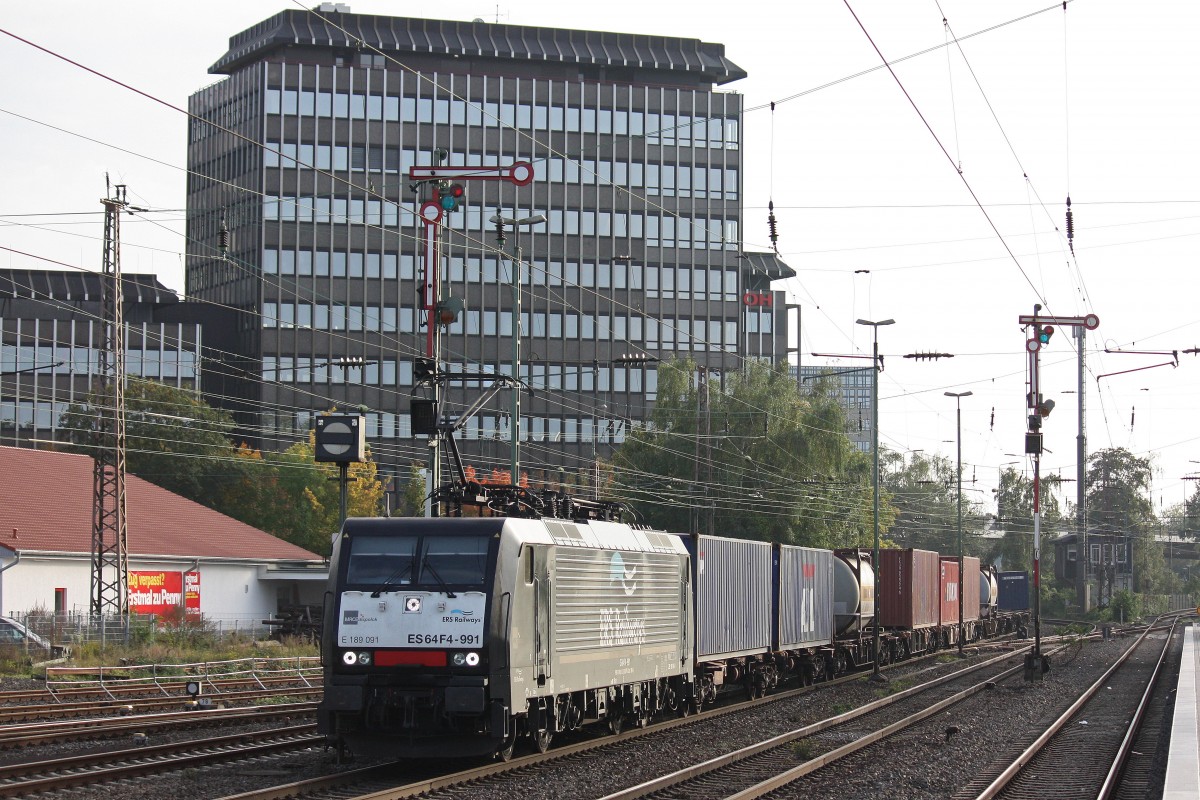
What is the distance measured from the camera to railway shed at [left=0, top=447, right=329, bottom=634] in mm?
46406

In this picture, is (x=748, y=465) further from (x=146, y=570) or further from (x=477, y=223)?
(x=477, y=223)

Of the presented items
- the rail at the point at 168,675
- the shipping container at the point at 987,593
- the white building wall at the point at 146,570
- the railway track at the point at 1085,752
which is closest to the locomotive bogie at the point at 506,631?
the railway track at the point at 1085,752

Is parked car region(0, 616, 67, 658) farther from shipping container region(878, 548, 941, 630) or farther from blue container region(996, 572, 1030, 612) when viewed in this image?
blue container region(996, 572, 1030, 612)

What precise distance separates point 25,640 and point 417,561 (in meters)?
23.1

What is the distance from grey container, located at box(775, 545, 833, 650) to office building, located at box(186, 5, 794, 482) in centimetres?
5590

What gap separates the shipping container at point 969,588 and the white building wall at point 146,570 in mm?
25660

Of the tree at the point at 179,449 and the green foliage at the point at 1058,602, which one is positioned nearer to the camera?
the tree at the point at 179,449

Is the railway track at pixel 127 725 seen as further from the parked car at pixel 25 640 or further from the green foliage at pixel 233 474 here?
the green foliage at pixel 233 474

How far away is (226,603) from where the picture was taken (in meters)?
55.6

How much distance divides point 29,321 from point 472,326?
28.2 meters

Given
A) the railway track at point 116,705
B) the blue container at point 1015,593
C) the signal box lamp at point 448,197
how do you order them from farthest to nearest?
the blue container at point 1015,593 < the signal box lamp at point 448,197 < the railway track at point 116,705

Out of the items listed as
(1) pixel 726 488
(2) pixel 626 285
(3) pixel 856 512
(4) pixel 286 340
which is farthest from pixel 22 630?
(2) pixel 626 285

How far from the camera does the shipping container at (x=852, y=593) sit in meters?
39.0

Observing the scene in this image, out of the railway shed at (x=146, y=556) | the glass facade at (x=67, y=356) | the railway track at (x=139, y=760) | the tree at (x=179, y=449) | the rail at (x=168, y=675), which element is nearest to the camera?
the railway track at (x=139, y=760)
